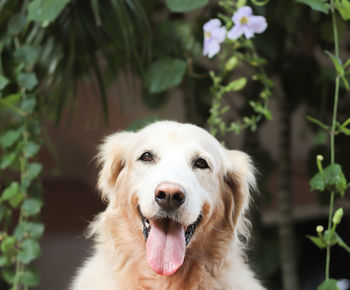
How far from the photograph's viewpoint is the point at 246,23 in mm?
1308

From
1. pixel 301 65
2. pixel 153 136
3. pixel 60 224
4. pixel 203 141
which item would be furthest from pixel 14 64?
pixel 60 224

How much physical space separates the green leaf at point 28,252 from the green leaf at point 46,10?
69 centimetres

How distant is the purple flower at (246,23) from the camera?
50.9 inches

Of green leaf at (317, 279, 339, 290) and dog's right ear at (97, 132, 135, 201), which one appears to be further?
dog's right ear at (97, 132, 135, 201)

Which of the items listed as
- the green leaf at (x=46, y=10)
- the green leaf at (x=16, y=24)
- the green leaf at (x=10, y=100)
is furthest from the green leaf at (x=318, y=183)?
the green leaf at (x=16, y=24)

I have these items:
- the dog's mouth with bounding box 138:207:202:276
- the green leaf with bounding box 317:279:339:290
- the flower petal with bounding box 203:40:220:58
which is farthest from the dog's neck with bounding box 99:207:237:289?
the flower petal with bounding box 203:40:220:58

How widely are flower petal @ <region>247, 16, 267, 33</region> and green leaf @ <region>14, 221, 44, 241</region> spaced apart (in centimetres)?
90

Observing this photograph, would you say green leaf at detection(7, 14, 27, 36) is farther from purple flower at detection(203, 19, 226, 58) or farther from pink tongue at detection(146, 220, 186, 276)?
pink tongue at detection(146, 220, 186, 276)

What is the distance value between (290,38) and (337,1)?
3.01 feet

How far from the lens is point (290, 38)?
2082mm

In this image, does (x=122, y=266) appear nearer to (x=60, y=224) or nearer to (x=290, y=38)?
(x=290, y=38)

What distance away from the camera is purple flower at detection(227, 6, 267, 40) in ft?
4.24

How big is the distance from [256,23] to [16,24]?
2.73 ft

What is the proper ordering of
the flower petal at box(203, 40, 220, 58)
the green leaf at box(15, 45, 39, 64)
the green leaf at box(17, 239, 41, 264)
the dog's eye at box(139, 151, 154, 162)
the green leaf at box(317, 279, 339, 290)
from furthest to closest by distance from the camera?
the green leaf at box(15, 45, 39, 64)
the green leaf at box(17, 239, 41, 264)
the flower petal at box(203, 40, 220, 58)
the dog's eye at box(139, 151, 154, 162)
the green leaf at box(317, 279, 339, 290)
